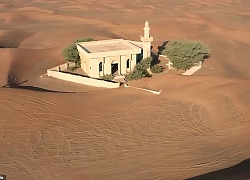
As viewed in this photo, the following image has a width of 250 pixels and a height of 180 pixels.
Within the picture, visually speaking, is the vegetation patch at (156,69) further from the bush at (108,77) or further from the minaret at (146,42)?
the bush at (108,77)

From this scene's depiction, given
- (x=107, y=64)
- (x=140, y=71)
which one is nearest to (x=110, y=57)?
(x=107, y=64)

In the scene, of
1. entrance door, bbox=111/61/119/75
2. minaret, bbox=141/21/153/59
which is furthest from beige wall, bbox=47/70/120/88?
minaret, bbox=141/21/153/59

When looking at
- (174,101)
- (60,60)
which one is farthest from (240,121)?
(60,60)

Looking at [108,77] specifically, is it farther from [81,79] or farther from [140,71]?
[140,71]

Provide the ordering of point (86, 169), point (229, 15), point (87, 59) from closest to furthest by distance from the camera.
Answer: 1. point (86, 169)
2. point (87, 59)
3. point (229, 15)

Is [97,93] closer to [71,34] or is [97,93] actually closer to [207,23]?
[71,34]

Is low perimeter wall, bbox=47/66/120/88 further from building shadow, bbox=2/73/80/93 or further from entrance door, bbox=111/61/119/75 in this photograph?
entrance door, bbox=111/61/119/75

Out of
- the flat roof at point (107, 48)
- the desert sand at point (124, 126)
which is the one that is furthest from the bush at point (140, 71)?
the desert sand at point (124, 126)
